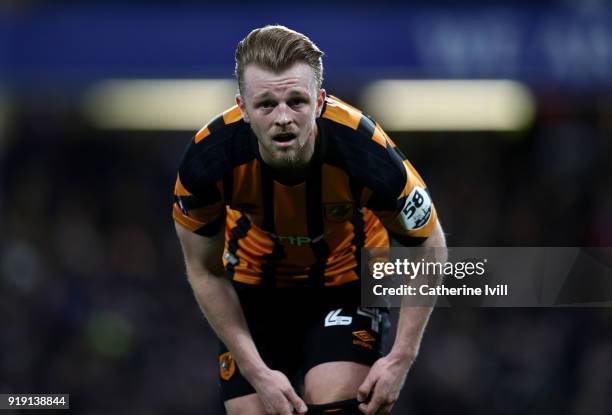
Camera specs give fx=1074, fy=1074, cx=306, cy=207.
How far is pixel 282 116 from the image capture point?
390 centimetres

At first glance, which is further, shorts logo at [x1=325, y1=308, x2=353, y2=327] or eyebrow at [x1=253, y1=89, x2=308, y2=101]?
shorts logo at [x1=325, y1=308, x2=353, y2=327]

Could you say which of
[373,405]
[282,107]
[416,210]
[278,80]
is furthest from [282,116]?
[373,405]

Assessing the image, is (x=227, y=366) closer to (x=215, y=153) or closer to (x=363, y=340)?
(x=363, y=340)

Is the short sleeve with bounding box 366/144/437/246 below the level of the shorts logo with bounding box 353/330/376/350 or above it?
above

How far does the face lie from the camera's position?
12.8ft

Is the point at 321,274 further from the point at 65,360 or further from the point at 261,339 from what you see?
the point at 65,360

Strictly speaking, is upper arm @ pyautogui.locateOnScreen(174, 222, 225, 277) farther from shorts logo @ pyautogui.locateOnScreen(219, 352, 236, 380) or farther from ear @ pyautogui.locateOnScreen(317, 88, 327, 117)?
ear @ pyautogui.locateOnScreen(317, 88, 327, 117)

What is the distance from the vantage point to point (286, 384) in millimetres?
4137

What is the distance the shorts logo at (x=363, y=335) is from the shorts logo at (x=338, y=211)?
1.56ft

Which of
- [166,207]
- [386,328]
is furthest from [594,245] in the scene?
[386,328]

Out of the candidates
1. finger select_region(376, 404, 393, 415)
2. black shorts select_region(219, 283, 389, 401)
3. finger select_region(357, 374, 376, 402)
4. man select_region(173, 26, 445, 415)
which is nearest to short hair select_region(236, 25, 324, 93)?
man select_region(173, 26, 445, 415)

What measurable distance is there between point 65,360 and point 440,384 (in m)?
3.37

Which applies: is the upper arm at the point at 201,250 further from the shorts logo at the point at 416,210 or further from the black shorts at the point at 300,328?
the shorts logo at the point at 416,210

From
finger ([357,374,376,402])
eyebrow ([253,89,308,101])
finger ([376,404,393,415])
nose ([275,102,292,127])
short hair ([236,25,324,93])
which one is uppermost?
short hair ([236,25,324,93])
